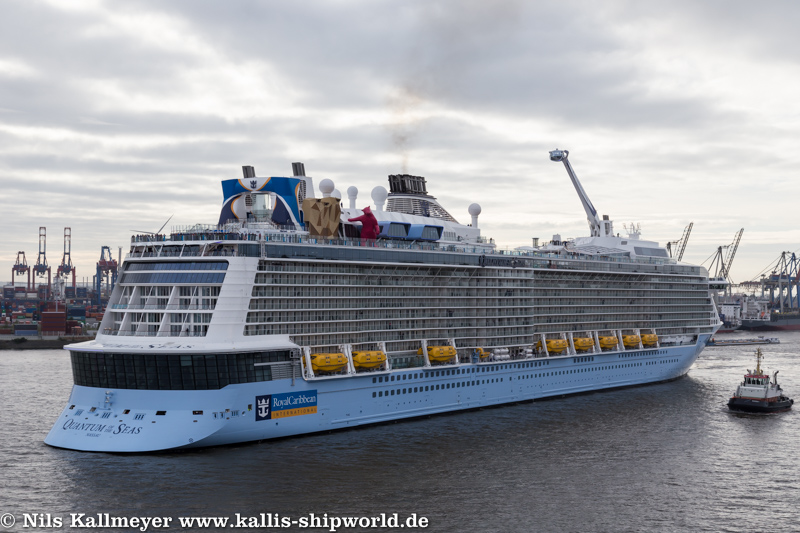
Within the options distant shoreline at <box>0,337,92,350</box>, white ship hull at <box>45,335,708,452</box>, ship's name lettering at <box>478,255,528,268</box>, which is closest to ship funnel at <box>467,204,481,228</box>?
ship's name lettering at <box>478,255,528,268</box>

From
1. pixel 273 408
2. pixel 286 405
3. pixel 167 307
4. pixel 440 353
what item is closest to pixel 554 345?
pixel 440 353

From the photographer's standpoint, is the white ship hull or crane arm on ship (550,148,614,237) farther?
crane arm on ship (550,148,614,237)

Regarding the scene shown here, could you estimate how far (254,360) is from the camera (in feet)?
144

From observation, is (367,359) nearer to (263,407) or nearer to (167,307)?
(263,407)

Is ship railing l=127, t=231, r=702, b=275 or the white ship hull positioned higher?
ship railing l=127, t=231, r=702, b=275

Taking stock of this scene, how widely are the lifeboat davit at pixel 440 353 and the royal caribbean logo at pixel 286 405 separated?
1125 cm

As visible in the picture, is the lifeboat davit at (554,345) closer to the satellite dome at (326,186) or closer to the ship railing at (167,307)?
the satellite dome at (326,186)

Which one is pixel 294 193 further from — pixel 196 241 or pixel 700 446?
pixel 700 446

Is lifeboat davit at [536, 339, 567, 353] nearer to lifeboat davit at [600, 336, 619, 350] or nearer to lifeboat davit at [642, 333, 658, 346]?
lifeboat davit at [600, 336, 619, 350]

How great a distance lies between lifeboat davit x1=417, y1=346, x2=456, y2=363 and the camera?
179ft

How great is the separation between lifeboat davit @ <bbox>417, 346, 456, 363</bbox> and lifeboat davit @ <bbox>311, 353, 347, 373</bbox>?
8991 millimetres

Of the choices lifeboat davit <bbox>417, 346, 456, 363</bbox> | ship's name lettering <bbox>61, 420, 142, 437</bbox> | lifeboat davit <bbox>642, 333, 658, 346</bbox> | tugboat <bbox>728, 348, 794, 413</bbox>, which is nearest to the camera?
ship's name lettering <bbox>61, 420, 142, 437</bbox>

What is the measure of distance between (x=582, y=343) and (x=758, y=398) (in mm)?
15093

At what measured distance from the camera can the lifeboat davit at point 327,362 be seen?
153 ft
